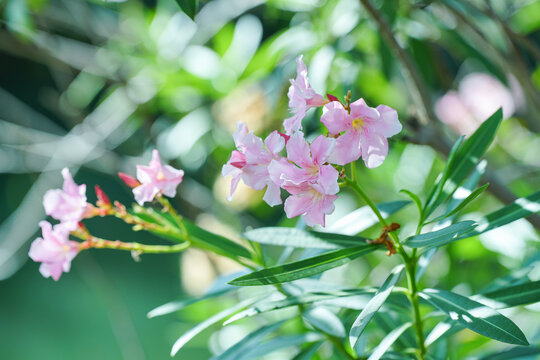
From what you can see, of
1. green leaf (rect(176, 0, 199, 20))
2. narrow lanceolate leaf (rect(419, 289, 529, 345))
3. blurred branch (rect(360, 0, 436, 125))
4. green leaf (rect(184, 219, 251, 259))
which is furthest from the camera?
blurred branch (rect(360, 0, 436, 125))

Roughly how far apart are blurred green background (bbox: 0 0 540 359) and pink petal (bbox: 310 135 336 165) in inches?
17.3

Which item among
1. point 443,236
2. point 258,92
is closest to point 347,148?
point 443,236

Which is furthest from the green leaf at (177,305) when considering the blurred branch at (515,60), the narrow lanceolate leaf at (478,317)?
the blurred branch at (515,60)

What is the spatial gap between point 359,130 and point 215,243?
28 cm

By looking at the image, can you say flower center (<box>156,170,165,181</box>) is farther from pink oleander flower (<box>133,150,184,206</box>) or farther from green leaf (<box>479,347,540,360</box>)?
green leaf (<box>479,347,540,360</box>)

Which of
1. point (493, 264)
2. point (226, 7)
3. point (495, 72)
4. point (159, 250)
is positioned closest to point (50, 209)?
point (159, 250)

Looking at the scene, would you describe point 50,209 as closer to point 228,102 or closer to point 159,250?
point 159,250

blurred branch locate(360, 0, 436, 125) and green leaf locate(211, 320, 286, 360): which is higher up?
blurred branch locate(360, 0, 436, 125)

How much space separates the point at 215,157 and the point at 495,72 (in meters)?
0.95

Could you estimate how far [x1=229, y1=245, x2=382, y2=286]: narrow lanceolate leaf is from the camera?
0.56 metres

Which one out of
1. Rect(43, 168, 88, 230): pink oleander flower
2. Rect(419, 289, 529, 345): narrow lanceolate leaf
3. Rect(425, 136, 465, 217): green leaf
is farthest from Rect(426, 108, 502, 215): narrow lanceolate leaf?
Rect(43, 168, 88, 230): pink oleander flower

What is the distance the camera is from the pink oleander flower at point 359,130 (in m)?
0.53

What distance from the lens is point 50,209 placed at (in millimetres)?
682

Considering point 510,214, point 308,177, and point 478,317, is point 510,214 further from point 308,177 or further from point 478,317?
point 308,177
